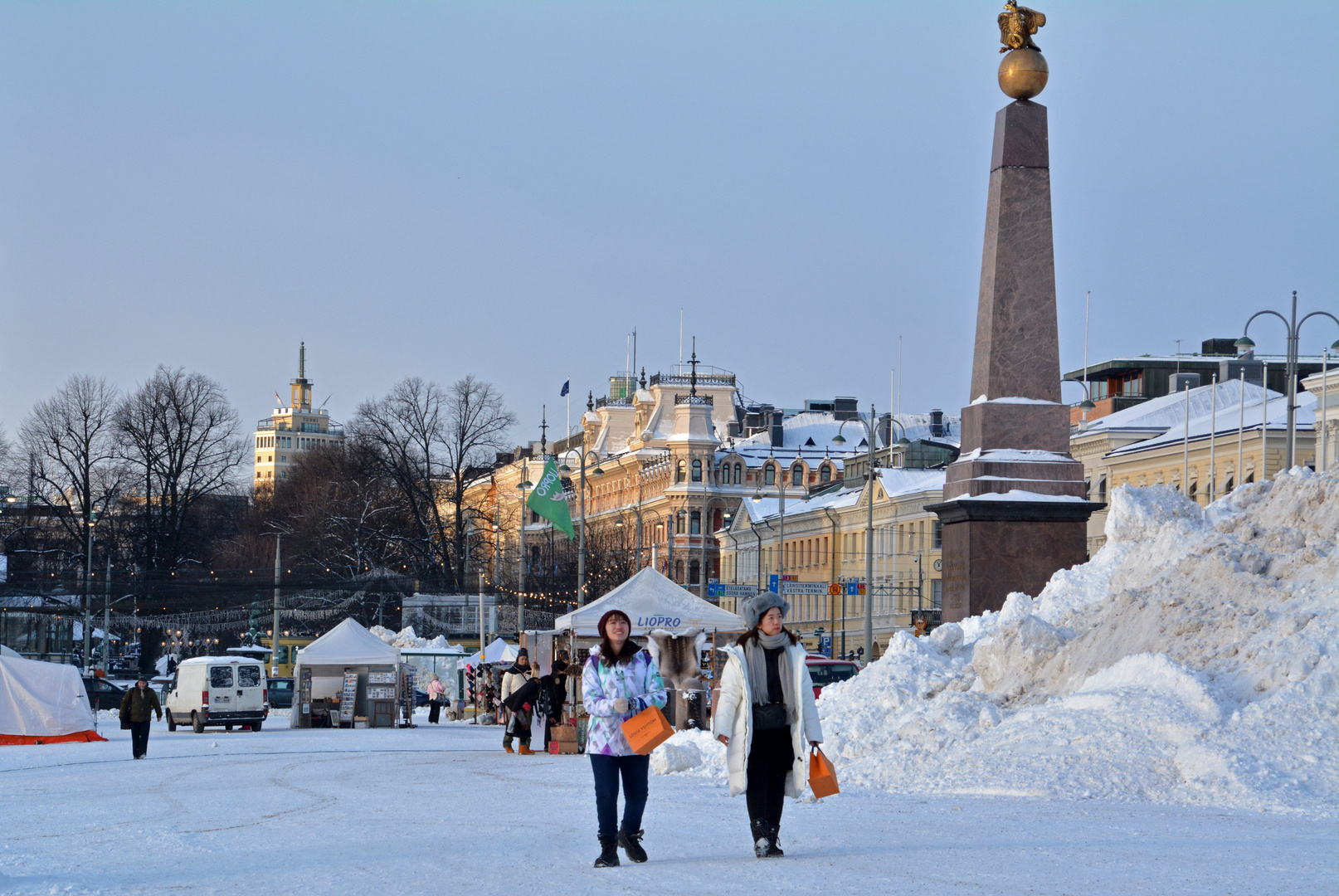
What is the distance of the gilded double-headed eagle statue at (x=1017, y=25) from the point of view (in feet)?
82.3

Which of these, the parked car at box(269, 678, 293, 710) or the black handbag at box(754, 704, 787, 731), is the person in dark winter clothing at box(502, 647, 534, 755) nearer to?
the black handbag at box(754, 704, 787, 731)

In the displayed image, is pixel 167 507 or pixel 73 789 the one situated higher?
pixel 167 507

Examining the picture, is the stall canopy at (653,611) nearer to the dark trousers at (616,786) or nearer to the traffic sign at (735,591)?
the dark trousers at (616,786)

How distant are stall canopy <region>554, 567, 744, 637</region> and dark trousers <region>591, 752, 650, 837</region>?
16.6m

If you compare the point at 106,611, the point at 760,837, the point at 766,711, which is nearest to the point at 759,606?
the point at 766,711

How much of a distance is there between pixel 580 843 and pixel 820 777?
1963mm

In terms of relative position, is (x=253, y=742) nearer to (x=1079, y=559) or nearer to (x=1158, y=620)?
(x=1079, y=559)

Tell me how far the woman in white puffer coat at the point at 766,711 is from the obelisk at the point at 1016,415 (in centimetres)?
1360

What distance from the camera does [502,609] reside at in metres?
67.0

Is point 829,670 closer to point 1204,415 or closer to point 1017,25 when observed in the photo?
point 1017,25

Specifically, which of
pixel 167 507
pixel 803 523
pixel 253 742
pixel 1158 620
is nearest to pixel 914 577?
pixel 803 523

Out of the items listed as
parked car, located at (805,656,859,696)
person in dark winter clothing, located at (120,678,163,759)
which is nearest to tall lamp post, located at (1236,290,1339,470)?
parked car, located at (805,656,859,696)

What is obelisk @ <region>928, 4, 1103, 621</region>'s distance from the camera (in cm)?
2392

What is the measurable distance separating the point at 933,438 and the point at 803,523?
27.5 meters
